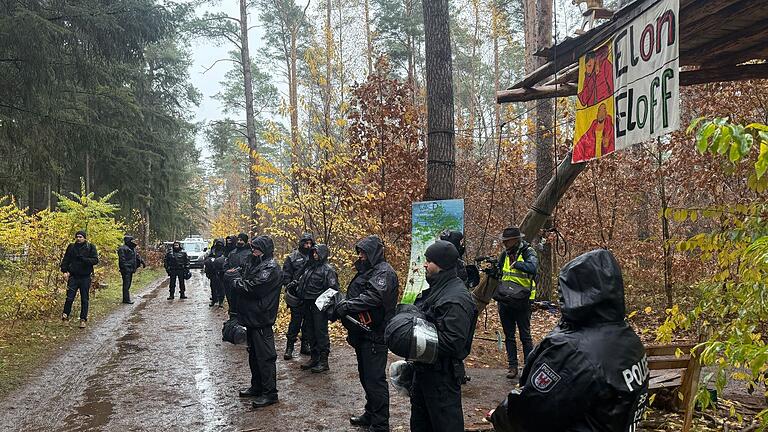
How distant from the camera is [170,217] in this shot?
27094 mm

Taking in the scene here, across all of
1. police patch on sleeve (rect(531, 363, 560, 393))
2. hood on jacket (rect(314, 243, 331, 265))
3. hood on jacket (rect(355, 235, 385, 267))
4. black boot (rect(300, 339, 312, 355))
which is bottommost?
black boot (rect(300, 339, 312, 355))

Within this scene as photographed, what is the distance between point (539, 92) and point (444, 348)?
353cm

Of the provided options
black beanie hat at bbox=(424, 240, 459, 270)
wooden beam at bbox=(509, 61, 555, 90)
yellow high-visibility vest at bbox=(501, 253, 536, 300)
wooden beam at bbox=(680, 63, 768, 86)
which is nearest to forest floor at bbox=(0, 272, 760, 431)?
yellow high-visibility vest at bbox=(501, 253, 536, 300)

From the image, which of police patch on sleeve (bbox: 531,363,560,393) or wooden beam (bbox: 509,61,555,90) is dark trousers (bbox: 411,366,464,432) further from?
wooden beam (bbox: 509,61,555,90)

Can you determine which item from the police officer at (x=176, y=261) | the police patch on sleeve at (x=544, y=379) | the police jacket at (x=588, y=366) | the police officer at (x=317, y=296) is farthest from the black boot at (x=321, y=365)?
the police officer at (x=176, y=261)

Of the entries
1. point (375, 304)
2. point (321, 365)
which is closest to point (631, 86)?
point (375, 304)

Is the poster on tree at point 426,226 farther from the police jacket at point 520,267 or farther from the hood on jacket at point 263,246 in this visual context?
the hood on jacket at point 263,246

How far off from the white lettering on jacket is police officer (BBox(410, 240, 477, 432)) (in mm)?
1401

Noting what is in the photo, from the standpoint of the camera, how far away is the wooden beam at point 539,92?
5.71 metres

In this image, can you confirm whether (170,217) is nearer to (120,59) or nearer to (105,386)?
(120,59)

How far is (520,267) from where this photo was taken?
20.5 feet

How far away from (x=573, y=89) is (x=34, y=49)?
979 centimetres

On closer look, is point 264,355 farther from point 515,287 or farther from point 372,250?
point 515,287

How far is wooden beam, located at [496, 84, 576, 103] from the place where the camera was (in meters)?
5.71
